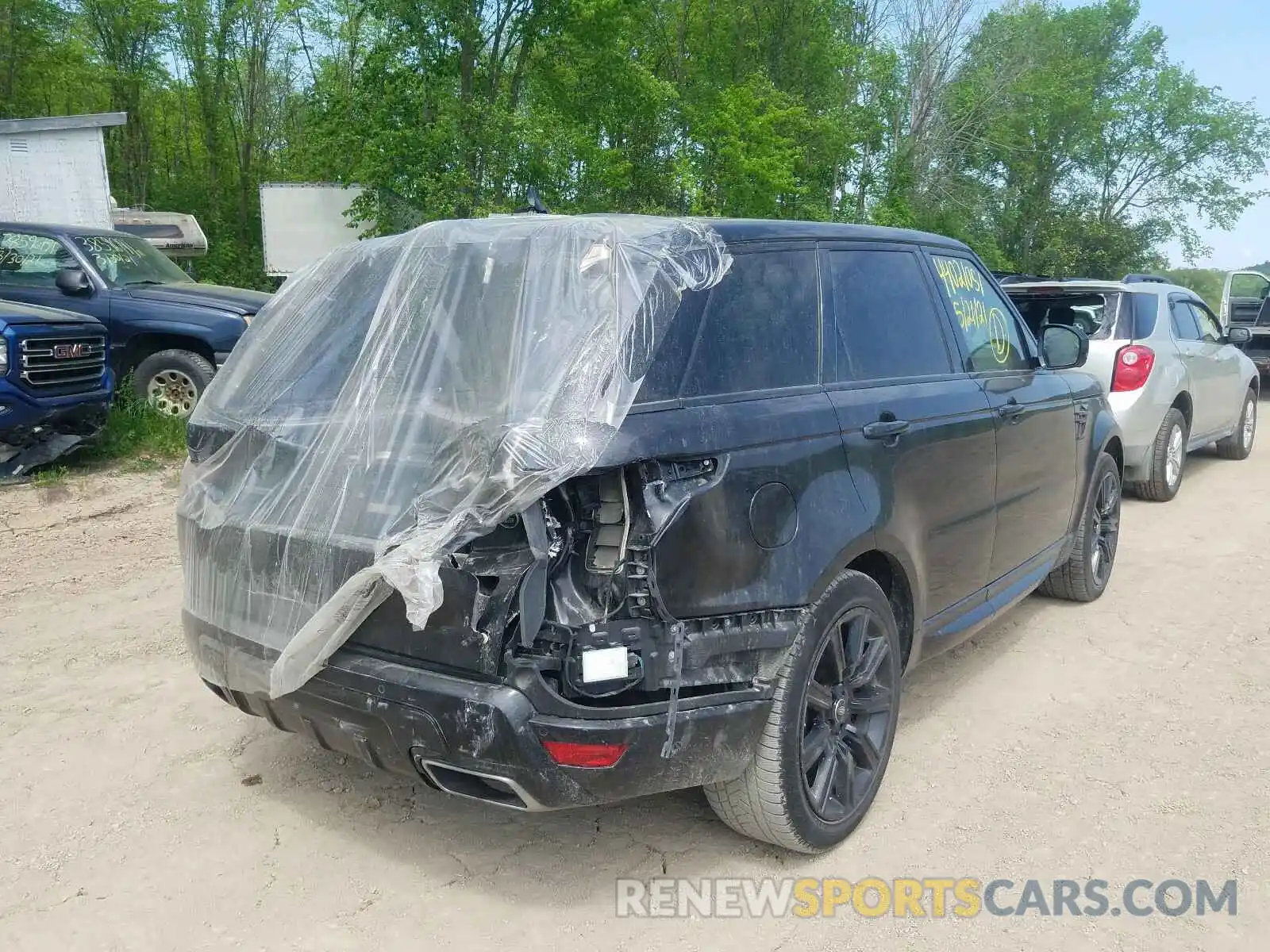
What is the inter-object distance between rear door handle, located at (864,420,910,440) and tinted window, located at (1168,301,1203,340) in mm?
5736

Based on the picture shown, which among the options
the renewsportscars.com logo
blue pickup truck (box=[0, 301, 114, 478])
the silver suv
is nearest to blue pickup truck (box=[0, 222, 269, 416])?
blue pickup truck (box=[0, 301, 114, 478])

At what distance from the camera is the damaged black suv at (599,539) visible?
8.30 ft

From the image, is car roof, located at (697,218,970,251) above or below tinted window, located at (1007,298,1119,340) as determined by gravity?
above

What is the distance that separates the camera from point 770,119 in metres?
19.6

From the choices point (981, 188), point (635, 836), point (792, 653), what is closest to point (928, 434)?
point (792, 653)

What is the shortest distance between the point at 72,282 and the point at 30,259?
0.69 meters

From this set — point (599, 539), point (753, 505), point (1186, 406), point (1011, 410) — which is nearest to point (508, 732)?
point (599, 539)

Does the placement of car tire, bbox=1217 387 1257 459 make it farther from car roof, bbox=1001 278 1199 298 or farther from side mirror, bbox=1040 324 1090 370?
side mirror, bbox=1040 324 1090 370

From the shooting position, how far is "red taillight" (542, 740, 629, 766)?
2.52 m

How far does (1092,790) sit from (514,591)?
221 centimetres

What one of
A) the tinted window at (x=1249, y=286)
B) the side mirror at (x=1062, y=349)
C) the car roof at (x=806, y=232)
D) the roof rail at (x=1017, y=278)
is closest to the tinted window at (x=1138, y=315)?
the roof rail at (x=1017, y=278)

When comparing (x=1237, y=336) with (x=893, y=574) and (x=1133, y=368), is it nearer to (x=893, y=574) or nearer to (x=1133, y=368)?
(x=1133, y=368)

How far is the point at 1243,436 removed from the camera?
1016 cm

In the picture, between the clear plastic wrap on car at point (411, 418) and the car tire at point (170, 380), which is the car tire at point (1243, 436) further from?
the car tire at point (170, 380)
